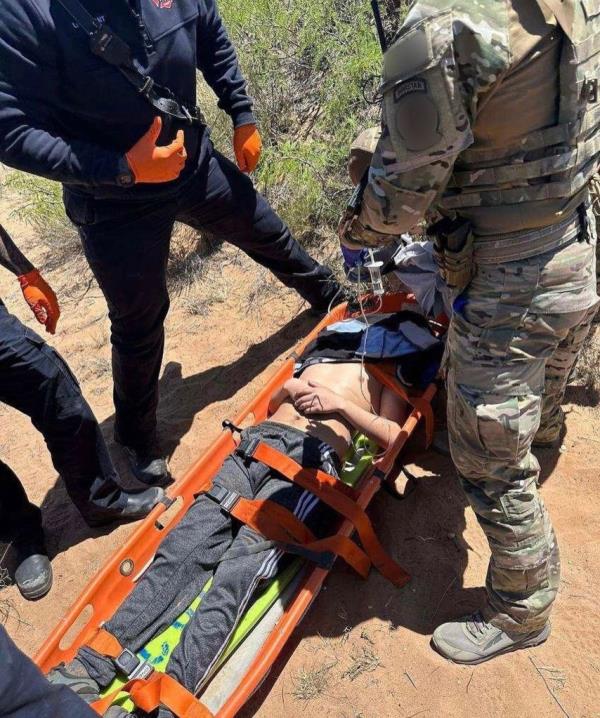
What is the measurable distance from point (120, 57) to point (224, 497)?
172 centimetres

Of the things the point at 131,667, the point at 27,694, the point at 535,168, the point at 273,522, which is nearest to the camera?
the point at 27,694

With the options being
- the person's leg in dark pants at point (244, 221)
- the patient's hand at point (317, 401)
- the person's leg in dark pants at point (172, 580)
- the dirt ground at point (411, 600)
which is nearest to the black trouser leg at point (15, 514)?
the dirt ground at point (411, 600)

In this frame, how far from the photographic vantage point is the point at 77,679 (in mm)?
2082

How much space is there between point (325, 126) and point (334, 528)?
11.0 ft

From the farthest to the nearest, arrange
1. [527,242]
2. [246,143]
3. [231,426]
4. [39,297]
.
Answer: [246,143]
[231,426]
[39,297]
[527,242]

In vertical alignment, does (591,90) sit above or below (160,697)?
above

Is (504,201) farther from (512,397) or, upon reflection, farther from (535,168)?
(512,397)

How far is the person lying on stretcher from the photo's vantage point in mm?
2125

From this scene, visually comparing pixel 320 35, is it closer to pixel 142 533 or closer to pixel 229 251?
pixel 229 251

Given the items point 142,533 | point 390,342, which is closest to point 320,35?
point 390,342

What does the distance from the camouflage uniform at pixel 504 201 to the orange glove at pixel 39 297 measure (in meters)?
1.55

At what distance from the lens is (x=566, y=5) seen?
143 centimetres

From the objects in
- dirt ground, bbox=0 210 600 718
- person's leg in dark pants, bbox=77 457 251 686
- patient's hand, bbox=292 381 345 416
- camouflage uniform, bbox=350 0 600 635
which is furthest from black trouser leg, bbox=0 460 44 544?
camouflage uniform, bbox=350 0 600 635

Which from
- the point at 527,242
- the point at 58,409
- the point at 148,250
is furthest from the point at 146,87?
the point at 527,242
